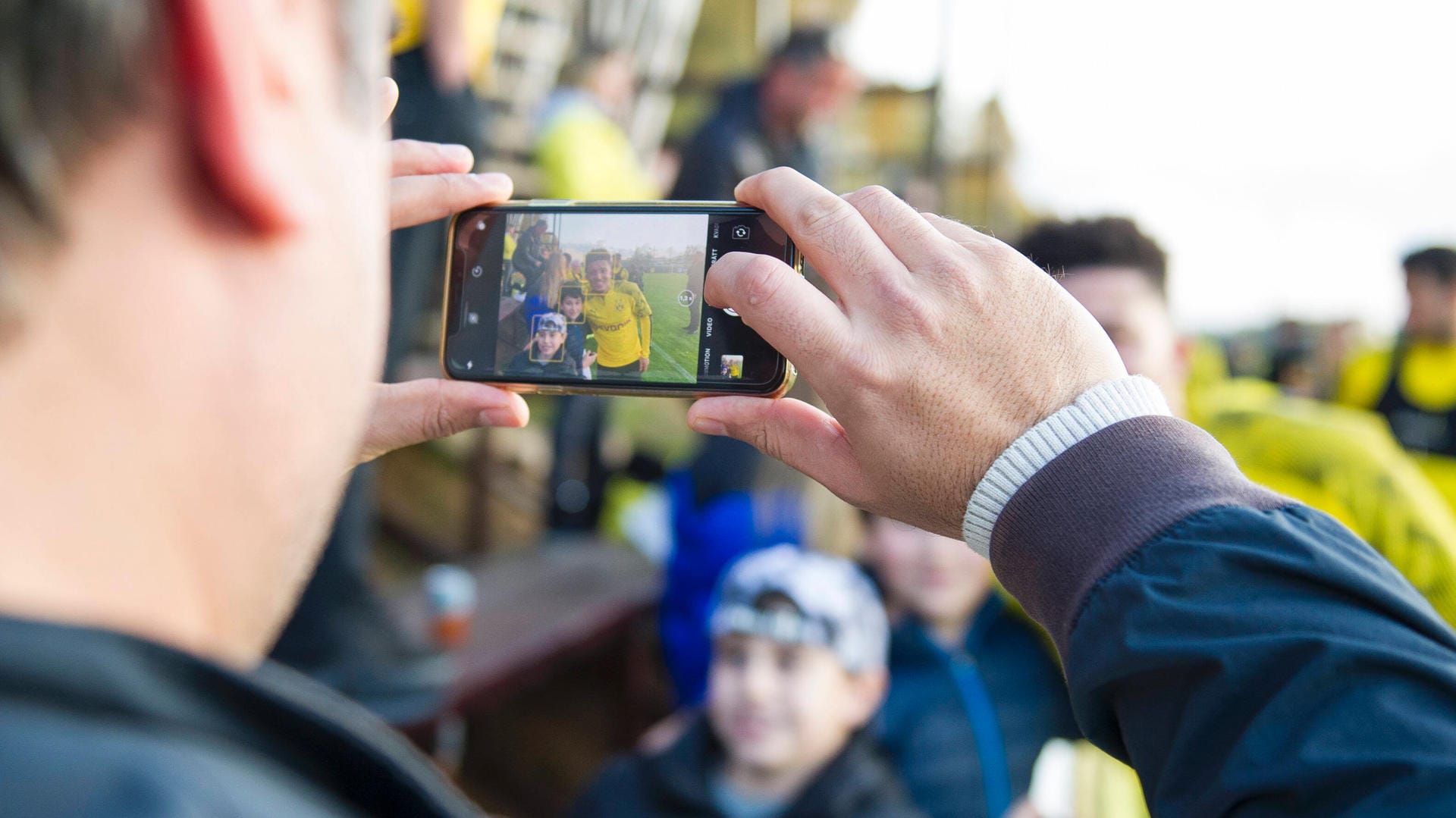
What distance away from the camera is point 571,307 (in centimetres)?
117

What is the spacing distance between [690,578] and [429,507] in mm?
1884

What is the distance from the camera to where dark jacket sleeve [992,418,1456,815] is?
64 cm

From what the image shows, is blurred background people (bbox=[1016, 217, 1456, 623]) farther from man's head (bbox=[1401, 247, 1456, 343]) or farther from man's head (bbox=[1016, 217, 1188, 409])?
man's head (bbox=[1401, 247, 1456, 343])

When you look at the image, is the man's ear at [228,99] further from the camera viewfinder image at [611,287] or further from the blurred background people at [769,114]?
the blurred background people at [769,114]

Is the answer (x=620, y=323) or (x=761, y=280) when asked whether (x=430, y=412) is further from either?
(x=761, y=280)

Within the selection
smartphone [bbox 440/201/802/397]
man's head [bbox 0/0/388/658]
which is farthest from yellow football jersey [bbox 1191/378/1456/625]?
man's head [bbox 0/0/388/658]

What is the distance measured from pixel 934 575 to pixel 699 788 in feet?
2.93

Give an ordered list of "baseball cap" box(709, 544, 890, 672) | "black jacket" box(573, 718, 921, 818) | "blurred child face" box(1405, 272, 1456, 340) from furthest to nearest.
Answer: "blurred child face" box(1405, 272, 1456, 340) < "baseball cap" box(709, 544, 890, 672) < "black jacket" box(573, 718, 921, 818)

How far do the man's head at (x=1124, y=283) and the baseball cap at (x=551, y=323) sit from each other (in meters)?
1.58

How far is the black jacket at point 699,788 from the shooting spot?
7.99 ft


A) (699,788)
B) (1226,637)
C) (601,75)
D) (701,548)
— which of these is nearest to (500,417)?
(1226,637)

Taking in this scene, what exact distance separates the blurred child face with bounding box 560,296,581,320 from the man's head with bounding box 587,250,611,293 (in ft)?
0.08

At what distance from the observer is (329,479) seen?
566 millimetres

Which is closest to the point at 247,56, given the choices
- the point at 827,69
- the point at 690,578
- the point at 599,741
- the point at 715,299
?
the point at 715,299
